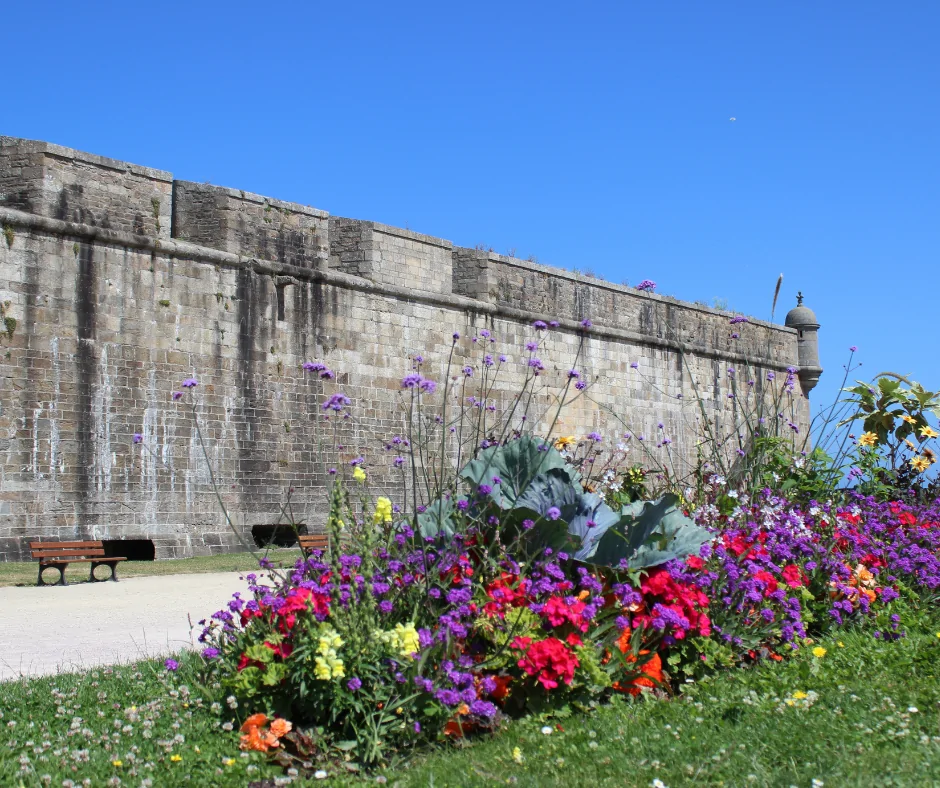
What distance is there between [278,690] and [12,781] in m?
0.84

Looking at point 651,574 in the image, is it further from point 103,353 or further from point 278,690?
point 103,353

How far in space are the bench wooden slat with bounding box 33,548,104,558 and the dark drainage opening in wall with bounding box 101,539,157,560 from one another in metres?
1.35

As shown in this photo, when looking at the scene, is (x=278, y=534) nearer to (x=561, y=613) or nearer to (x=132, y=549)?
(x=132, y=549)

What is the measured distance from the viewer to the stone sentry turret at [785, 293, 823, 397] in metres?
21.8

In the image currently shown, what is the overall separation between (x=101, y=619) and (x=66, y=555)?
2820 mm

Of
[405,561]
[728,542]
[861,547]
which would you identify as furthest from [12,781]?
[861,547]

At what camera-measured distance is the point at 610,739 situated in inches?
135

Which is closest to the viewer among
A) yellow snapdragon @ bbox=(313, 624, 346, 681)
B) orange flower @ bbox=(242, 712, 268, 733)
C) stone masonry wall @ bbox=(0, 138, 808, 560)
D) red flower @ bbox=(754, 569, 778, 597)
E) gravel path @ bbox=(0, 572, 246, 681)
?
yellow snapdragon @ bbox=(313, 624, 346, 681)

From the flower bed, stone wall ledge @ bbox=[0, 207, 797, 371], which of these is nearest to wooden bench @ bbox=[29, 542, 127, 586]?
stone wall ledge @ bbox=[0, 207, 797, 371]

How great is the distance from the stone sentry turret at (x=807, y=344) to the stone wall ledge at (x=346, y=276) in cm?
294

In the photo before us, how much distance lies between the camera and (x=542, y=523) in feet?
14.6

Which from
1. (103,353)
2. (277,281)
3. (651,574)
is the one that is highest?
(277,281)

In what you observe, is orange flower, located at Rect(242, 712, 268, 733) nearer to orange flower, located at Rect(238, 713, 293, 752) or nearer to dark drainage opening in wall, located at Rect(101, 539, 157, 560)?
orange flower, located at Rect(238, 713, 293, 752)

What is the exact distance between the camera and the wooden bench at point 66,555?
9102 mm
